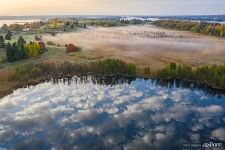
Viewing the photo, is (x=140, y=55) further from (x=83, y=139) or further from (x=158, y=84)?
(x=83, y=139)

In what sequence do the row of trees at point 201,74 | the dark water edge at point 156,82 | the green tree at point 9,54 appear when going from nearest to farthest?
the dark water edge at point 156,82, the row of trees at point 201,74, the green tree at point 9,54

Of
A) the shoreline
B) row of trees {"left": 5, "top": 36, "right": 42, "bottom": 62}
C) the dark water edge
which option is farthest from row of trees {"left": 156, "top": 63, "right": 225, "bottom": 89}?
row of trees {"left": 5, "top": 36, "right": 42, "bottom": 62}

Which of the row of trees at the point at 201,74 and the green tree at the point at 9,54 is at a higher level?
the green tree at the point at 9,54

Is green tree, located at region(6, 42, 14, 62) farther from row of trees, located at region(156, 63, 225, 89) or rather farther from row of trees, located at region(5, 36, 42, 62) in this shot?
row of trees, located at region(156, 63, 225, 89)

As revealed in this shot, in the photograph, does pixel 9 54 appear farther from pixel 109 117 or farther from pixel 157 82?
pixel 109 117

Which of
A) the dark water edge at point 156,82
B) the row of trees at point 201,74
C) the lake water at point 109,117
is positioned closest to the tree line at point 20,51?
the dark water edge at point 156,82

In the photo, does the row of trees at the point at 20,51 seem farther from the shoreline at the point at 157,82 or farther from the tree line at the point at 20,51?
the shoreline at the point at 157,82
